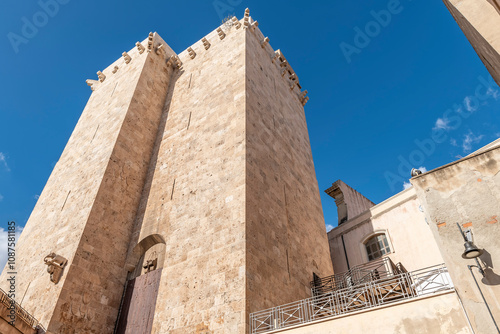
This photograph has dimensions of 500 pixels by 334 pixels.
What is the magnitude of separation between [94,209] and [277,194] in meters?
6.42

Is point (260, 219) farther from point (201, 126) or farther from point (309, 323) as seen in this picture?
point (201, 126)

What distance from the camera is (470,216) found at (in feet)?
19.8

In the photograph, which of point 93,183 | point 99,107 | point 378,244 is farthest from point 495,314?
point 99,107

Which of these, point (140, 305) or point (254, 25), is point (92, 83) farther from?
point (140, 305)

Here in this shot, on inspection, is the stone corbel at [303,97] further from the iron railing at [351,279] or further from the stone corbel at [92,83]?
the stone corbel at [92,83]

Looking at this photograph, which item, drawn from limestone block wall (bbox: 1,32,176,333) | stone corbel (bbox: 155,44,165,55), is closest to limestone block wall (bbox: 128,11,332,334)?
limestone block wall (bbox: 1,32,176,333)

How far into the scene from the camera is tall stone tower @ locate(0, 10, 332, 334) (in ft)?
29.8

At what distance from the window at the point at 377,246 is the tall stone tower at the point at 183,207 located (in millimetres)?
1704

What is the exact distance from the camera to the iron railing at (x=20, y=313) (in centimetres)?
855

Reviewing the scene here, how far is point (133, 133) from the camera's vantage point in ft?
48.3

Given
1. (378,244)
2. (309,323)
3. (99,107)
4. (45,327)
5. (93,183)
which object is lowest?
(309,323)

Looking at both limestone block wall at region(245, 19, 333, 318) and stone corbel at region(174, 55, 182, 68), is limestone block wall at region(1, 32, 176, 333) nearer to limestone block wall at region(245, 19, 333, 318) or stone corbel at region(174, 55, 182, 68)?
stone corbel at region(174, 55, 182, 68)

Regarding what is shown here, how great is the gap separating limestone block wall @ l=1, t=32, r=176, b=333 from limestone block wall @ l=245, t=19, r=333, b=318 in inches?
207

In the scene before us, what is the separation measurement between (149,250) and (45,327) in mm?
3716
